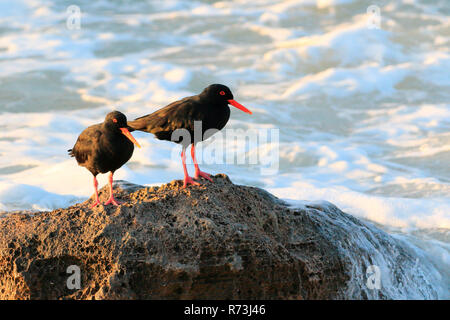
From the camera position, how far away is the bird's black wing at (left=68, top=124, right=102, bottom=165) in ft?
16.4

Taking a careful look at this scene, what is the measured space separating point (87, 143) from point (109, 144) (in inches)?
11.7

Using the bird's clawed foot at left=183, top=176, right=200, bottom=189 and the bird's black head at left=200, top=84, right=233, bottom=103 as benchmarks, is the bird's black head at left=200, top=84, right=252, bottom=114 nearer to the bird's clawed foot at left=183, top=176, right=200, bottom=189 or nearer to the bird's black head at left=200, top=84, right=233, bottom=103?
the bird's black head at left=200, top=84, right=233, bottom=103

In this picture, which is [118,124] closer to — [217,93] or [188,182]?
[188,182]

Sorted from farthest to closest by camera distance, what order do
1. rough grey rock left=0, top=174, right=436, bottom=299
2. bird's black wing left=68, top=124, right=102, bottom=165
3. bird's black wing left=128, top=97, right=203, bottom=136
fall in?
bird's black wing left=68, top=124, right=102, bottom=165, bird's black wing left=128, top=97, right=203, bottom=136, rough grey rock left=0, top=174, right=436, bottom=299

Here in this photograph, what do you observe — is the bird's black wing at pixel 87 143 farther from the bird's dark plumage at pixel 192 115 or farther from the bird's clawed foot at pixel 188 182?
the bird's clawed foot at pixel 188 182

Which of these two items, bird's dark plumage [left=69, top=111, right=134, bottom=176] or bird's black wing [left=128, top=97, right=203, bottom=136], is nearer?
bird's black wing [left=128, top=97, right=203, bottom=136]

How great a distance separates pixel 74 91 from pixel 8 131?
3.28m

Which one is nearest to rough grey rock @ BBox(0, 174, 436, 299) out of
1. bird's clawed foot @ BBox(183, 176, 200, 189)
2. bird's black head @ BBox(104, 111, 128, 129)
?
bird's clawed foot @ BBox(183, 176, 200, 189)

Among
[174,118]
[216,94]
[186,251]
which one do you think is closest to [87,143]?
[174,118]

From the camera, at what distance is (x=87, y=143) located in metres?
5.07

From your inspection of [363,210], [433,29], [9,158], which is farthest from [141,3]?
[363,210]

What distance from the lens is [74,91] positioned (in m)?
17.0

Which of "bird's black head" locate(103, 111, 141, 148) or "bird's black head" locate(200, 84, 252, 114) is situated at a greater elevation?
"bird's black head" locate(200, 84, 252, 114)

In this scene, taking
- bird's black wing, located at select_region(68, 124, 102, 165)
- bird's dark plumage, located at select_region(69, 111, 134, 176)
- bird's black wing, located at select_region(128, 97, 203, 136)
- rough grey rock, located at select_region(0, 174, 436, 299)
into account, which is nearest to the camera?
rough grey rock, located at select_region(0, 174, 436, 299)
